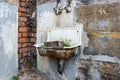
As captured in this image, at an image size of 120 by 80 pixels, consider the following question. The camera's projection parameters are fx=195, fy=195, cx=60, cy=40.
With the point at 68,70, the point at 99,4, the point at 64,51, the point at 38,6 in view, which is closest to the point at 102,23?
the point at 99,4

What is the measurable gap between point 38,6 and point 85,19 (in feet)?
2.54

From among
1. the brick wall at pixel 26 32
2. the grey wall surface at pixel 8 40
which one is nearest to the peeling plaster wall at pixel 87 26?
the brick wall at pixel 26 32

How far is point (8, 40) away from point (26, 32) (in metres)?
0.43

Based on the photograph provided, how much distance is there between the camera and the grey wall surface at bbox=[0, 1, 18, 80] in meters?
2.34

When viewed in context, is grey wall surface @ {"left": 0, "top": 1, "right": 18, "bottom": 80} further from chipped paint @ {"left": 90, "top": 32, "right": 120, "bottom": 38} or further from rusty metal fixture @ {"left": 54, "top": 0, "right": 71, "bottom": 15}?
chipped paint @ {"left": 90, "top": 32, "right": 120, "bottom": 38}

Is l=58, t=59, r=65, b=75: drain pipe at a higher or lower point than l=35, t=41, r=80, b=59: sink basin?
lower

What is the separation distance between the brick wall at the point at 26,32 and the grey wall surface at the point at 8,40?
0.14 m

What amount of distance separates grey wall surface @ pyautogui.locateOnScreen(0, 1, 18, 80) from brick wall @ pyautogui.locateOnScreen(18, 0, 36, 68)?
0.14 meters

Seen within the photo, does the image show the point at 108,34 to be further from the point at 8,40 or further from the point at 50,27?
the point at 8,40

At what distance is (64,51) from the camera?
231cm

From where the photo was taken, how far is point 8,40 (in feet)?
8.03

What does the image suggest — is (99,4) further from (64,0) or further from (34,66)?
(34,66)

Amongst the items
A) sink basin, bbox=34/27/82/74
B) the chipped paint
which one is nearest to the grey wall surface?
sink basin, bbox=34/27/82/74

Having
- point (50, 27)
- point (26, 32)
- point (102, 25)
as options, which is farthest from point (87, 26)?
point (26, 32)
